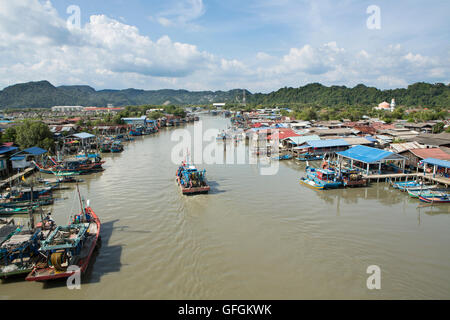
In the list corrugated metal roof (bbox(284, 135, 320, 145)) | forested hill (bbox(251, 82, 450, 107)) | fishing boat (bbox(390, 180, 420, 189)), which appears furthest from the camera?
forested hill (bbox(251, 82, 450, 107))

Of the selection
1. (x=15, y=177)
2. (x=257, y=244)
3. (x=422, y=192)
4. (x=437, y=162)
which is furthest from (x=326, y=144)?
(x=15, y=177)

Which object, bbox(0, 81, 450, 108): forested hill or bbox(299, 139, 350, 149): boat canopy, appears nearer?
bbox(299, 139, 350, 149): boat canopy

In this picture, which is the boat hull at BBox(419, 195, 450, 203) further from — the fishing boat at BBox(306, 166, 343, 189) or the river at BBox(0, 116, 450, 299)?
the fishing boat at BBox(306, 166, 343, 189)

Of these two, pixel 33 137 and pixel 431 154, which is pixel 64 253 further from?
pixel 431 154


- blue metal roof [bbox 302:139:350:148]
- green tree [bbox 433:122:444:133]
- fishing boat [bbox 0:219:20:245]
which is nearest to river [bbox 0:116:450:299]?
fishing boat [bbox 0:219:20:245]

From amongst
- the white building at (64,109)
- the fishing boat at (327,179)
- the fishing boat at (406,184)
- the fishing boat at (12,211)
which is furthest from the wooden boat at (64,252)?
the white building at (64,109)
